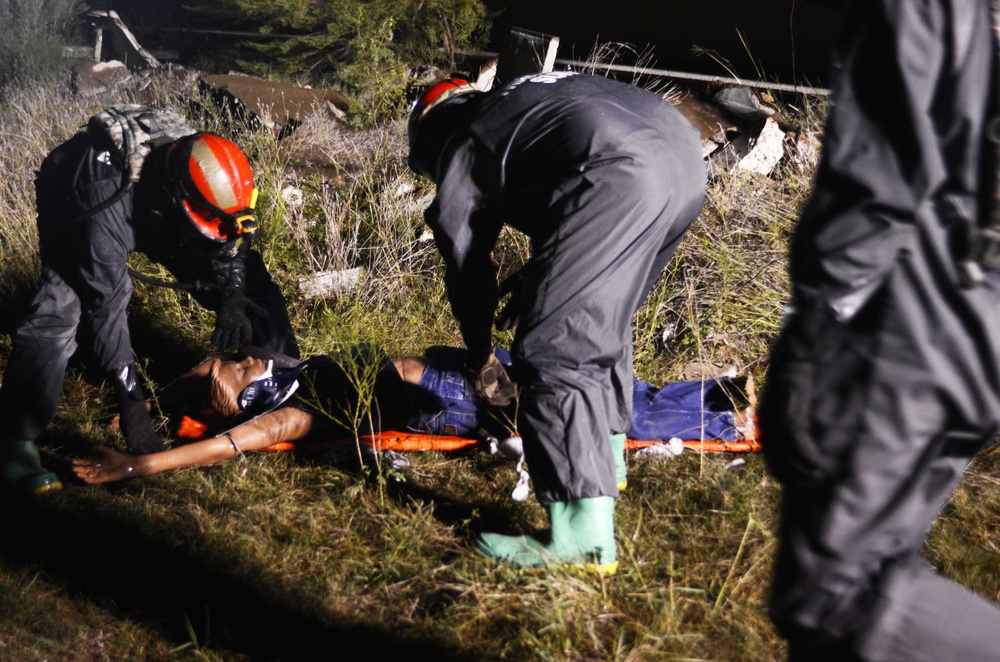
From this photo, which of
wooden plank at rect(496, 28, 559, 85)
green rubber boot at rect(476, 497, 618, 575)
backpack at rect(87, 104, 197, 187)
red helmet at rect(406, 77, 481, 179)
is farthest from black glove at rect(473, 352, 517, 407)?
wooden plank at rect(496, 28, 559, 85)

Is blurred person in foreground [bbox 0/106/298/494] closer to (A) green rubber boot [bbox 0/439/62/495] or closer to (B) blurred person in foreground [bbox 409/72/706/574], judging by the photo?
(A) green rubber boot [bbox 0/439/62/495]

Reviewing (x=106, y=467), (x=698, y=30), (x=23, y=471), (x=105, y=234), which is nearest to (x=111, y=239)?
(x=105, y=234)

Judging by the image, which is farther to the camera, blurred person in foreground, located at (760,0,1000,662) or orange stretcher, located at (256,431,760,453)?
orange stretcher, located at (256,431,760,453)

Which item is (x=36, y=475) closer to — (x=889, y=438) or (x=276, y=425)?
(x=276, y=425)

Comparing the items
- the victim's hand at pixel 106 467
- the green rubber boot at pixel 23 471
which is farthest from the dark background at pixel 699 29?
the green rubber boot at pixel 23 471

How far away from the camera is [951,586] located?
57.9 inches

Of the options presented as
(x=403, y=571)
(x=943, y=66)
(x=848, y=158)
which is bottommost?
(x=403, y=571)

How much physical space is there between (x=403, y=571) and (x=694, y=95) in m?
5.49

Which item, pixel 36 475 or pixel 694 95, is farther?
pixel 694 95

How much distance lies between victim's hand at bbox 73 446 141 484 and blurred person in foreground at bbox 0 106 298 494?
6.2 inches

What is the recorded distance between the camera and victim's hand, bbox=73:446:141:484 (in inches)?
151

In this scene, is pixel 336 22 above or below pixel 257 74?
above

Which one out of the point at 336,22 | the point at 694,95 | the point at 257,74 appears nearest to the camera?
the point at 694,95

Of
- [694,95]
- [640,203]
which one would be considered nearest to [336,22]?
[694,95]
